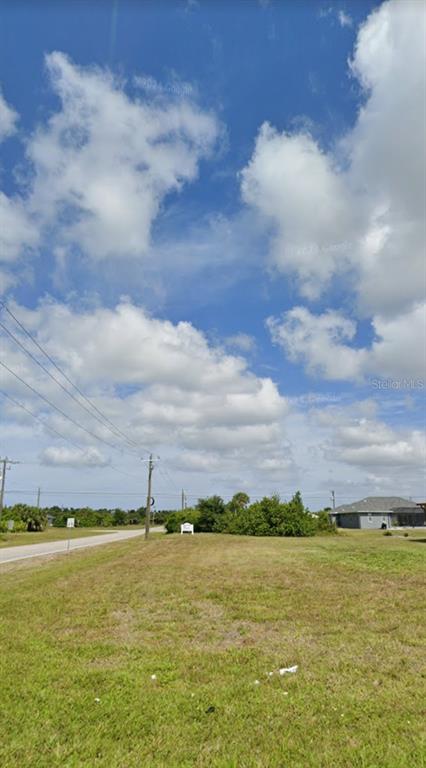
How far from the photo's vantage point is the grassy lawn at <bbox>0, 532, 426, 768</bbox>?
15.3 feet

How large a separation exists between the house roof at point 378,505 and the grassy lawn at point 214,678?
75184 millimetres

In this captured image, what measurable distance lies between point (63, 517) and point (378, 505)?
215ft

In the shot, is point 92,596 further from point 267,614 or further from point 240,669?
point 240,669

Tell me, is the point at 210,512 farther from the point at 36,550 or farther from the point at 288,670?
the point at 288,670

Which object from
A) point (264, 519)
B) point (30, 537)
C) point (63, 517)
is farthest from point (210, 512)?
point (63, 517)

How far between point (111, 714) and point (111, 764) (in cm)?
112

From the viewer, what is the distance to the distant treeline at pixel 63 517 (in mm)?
72750

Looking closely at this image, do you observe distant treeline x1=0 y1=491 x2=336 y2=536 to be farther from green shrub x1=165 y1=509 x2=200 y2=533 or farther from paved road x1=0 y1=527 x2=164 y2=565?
paved road x1=0 y1=527 x2=164 y2=565

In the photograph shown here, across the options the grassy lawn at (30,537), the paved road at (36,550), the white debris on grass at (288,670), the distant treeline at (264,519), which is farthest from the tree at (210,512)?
the white debris on grass at (288,670)

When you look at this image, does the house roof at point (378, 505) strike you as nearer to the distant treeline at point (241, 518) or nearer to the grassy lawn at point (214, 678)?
the distant treeline at point (241, 518)

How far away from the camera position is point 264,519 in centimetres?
5147

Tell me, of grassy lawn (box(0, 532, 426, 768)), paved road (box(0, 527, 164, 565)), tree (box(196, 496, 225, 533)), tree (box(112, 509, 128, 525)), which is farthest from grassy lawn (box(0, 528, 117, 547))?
tree (box(112, 509, 128, 525))

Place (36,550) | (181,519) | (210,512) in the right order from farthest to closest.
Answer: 1. (181,519)
2. (210,512)
3. (36,550)

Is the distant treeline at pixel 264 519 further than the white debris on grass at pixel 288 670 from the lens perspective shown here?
Yes
